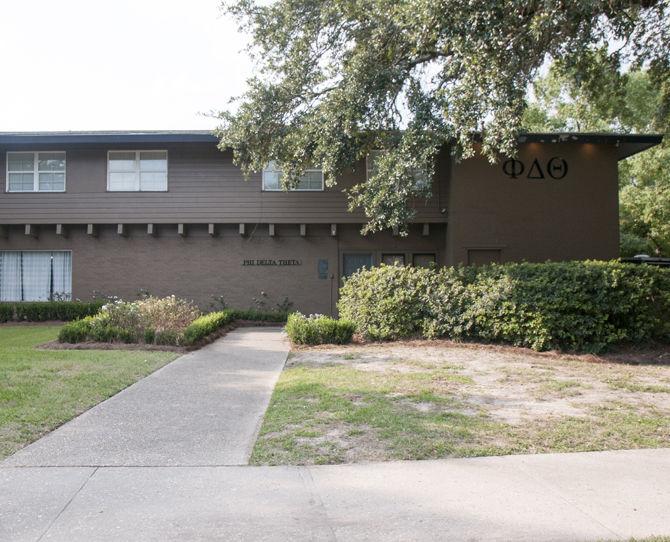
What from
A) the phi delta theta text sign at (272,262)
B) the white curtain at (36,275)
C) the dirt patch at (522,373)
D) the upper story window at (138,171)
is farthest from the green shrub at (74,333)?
the white curtain at (36,275)

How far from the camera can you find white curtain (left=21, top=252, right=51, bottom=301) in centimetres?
2088

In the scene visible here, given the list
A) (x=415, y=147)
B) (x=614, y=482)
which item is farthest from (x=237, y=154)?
(x=614, y=482)

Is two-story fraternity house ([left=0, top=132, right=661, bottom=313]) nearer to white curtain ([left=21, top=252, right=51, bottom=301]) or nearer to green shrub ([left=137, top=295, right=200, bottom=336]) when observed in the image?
white curtain ([left=21, top=252, right=51, bottom=301])

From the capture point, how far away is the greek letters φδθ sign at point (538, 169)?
63.9ft

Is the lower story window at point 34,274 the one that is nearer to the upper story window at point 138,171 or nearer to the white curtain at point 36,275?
the white curtain at point 36,275

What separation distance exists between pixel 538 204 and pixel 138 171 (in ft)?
45.7

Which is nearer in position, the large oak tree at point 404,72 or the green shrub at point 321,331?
the large oak tree at point 404,72

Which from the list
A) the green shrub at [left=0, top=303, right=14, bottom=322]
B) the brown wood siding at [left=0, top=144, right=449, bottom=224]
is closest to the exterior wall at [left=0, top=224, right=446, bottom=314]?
the brown wood siding at [left=0, top=144, right=449, bottom=224]

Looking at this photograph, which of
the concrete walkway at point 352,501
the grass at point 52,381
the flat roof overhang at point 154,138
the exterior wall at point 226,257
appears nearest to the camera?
the concrete walkway at point 352,501

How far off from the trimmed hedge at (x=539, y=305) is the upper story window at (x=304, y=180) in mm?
7750

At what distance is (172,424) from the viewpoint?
6.27 meters

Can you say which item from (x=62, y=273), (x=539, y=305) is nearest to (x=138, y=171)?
(x=62, y=273)

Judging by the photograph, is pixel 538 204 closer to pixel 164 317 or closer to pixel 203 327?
pixel 203 327

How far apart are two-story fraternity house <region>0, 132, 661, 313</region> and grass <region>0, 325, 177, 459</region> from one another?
8133 mm
